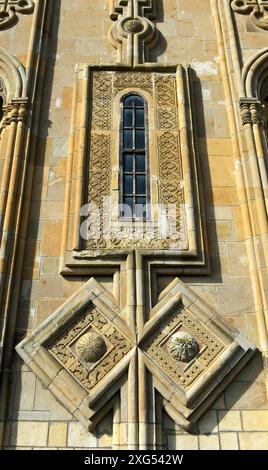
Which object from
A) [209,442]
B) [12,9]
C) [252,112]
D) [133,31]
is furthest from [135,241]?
[12,9]

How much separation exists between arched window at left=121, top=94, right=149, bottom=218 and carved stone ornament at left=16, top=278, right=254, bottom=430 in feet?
4.92

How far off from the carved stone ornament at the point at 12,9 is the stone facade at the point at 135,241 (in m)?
0.05

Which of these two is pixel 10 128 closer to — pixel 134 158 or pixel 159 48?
pixel 134 158

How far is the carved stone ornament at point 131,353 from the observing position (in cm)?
550

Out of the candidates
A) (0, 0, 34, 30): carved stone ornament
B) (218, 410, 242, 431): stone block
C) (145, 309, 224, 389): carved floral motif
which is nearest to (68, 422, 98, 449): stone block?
(145, 309, 224, 389): carved floral motif

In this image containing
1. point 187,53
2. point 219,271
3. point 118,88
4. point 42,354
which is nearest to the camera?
point 42,354

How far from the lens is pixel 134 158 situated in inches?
290

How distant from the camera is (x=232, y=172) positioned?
720 centimetres

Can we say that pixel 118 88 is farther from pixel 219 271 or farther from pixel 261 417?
pixel 261 417

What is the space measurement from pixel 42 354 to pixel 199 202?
3161mm

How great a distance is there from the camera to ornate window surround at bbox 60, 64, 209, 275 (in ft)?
20.8

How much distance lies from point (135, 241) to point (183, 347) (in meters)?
1.67

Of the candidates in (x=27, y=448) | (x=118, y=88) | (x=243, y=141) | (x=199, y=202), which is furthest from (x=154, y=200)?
(x=27, y=448)

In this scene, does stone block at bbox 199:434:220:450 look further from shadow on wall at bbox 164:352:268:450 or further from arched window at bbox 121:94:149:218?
arched window at bbox 121:94:149:218
